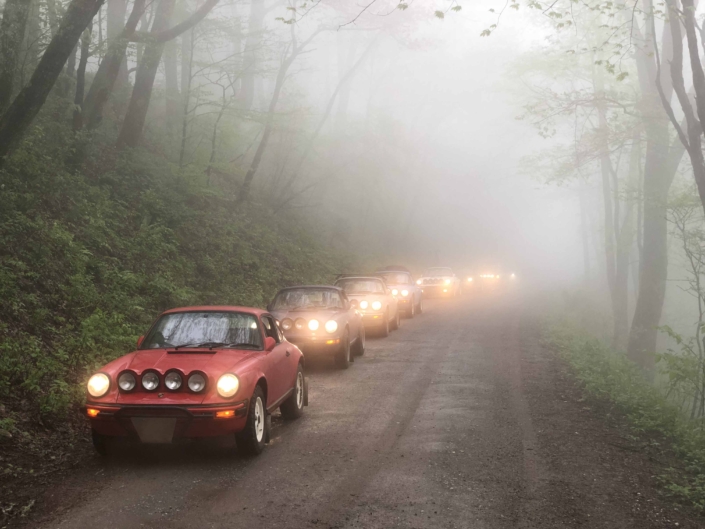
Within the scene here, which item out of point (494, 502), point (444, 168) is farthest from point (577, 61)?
point (444, 168)

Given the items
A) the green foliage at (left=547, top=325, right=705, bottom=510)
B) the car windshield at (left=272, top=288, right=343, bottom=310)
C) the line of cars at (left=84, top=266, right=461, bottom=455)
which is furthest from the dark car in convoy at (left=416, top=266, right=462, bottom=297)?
the line of cars at (left=84, top=266, right=461, bottom=455)

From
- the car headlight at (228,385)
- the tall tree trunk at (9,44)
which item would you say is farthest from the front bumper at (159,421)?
the tall tree trunk at (9,44)

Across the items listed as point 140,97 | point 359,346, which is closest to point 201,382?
point 359,346

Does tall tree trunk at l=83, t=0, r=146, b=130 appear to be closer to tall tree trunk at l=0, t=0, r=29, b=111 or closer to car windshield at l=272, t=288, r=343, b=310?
tall tree trunk at l=0, t=0, r=29, b=111

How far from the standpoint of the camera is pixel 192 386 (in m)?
6.25

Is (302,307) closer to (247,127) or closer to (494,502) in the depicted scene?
(494,502)

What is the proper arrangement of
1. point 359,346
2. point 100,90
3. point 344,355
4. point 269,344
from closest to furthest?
point 269,344
point 344,355
point 359,346
point 100,90

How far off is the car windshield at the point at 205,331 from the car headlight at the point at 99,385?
1007 mm

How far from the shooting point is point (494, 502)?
5383mm

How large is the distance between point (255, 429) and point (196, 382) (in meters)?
0.82

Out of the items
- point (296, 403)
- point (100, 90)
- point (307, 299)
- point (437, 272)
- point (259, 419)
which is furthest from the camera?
point (437, 272)

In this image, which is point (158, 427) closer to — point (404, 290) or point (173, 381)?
point (173, 381)

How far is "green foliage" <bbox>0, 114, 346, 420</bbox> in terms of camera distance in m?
8.98

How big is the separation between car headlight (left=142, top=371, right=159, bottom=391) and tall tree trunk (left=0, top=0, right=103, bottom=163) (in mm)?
6331
